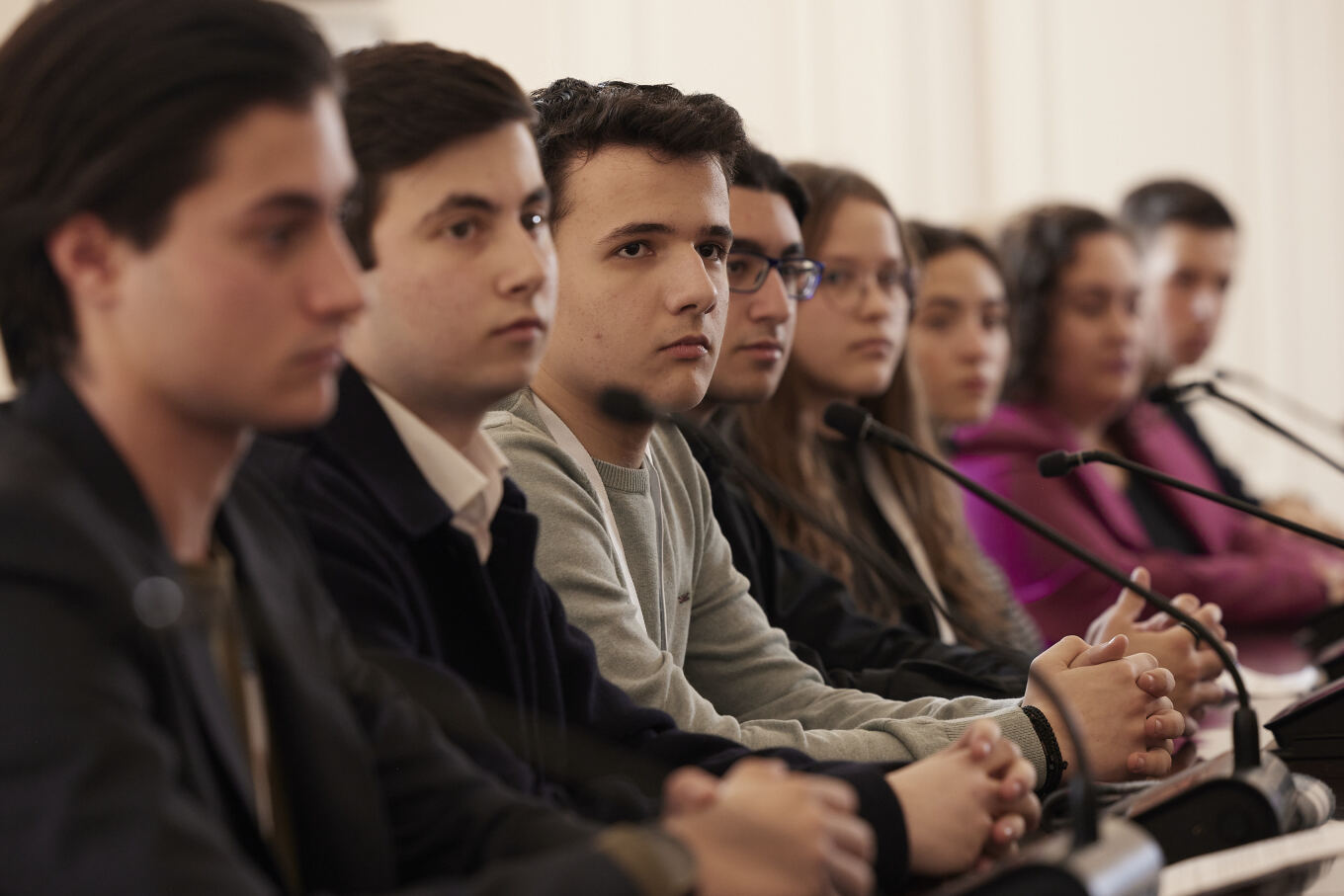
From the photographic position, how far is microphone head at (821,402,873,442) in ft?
6.37

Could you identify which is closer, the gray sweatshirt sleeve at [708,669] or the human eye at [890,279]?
the gray sweatshirt sleeve at [708,669]

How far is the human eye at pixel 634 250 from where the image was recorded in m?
1.86

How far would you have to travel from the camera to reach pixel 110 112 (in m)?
0.95

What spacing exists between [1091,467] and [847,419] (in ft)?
6.08

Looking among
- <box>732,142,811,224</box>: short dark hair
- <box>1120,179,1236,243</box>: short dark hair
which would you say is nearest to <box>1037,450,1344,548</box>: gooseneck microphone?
<box>732,142,811,224</box>: short dark hair

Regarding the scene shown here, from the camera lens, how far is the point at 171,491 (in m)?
0.98

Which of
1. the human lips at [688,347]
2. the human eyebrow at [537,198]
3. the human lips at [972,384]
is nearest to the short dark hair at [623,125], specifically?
the human lips at [688,347]

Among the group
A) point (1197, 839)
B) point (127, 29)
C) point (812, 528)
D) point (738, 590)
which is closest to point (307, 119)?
point (127, 29)

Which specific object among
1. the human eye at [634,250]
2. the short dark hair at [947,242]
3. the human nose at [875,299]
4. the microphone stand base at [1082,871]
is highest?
the human eye at [634,250]

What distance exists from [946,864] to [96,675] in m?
0.77

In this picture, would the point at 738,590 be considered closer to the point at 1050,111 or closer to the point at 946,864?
the point at 946,864

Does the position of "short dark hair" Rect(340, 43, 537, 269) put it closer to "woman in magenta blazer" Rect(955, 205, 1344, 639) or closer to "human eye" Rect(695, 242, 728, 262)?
"human eye" Rect(695, 242, 728, 262)

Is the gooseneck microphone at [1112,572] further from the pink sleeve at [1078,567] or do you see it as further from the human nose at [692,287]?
the pink sleeve at [1078,567]

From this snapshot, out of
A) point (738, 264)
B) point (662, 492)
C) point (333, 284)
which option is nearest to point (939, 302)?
point (738, 264)
